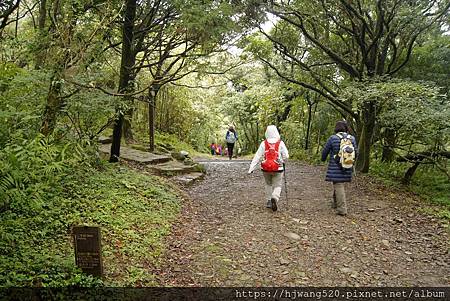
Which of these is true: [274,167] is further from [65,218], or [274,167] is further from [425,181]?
[425,181]

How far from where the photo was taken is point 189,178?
10.3 meters

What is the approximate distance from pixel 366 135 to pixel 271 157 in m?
5.31

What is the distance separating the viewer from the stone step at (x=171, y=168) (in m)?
9.95

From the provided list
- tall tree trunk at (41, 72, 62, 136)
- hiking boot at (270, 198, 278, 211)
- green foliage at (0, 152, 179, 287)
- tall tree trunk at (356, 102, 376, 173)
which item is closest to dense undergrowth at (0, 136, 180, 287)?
green foliage at (0, 152, 179, 287)

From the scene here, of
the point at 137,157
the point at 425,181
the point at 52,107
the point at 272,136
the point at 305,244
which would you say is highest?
the point at 52,107

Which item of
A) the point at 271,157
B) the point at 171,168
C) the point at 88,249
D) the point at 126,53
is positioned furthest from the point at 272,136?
the point at 88,249

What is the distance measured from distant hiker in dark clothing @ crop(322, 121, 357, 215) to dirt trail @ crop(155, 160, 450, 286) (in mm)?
398

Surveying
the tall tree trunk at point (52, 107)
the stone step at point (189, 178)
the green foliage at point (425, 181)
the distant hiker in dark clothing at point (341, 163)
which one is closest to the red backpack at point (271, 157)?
the distant hiker in dark clothing at point (341, 163)

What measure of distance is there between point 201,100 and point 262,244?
18.7m

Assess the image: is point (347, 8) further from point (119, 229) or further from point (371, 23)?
point (119, 229)

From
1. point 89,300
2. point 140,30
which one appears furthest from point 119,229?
point 140,30

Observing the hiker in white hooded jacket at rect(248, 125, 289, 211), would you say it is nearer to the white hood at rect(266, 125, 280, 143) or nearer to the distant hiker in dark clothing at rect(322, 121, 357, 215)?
the white hood at rect(266, 125, 280, 143)

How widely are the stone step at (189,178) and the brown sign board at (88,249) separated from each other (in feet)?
19.0

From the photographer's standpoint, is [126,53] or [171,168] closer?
[126,53]
